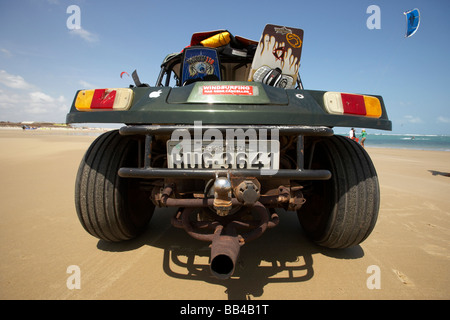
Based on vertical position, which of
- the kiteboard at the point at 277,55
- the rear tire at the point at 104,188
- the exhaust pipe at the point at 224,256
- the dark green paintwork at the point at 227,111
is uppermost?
the kiteboard at the point at 277,55

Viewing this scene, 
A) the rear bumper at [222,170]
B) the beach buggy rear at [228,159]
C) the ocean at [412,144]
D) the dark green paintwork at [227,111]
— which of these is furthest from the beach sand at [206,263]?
the ocean at [412,144]

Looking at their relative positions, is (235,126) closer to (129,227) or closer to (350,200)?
(350,200)

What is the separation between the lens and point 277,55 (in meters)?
2.06

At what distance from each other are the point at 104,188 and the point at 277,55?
1.92m

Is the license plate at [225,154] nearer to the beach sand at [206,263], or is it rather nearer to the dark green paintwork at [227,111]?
the dark green paintwork at [227,111]

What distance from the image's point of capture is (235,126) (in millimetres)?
1211

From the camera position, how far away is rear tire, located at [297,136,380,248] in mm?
1597

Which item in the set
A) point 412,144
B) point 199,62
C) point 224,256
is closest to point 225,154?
point 224,256

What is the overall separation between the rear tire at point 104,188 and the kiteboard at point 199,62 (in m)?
1.37
